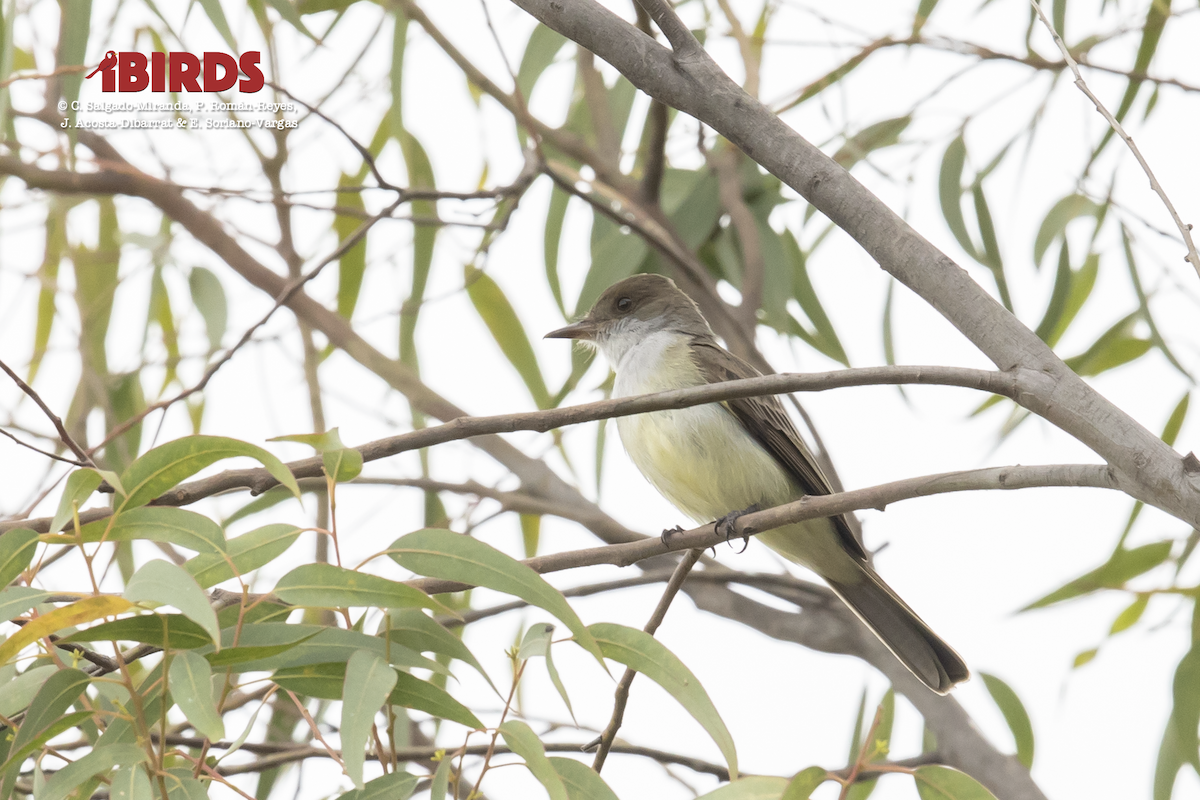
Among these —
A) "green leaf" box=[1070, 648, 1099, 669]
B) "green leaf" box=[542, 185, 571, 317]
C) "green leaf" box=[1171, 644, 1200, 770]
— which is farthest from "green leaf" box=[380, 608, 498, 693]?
"green leaf" box=[1070, 648, 1099, 669]

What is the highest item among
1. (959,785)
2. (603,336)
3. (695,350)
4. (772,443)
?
(603,336)

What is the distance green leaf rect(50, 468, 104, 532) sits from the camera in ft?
5.21

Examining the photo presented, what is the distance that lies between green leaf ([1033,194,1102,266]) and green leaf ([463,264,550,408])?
1.84 meters

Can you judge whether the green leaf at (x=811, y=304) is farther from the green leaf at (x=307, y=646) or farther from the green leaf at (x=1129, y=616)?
the green leaf at (x=307, y=646)

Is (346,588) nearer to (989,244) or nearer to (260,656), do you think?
(260,656)

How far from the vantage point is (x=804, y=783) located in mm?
1703

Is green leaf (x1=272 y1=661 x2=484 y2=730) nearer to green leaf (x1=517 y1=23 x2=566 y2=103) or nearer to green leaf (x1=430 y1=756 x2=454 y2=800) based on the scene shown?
green leaf (x1=430 y1=756 x2=454 y2=800)

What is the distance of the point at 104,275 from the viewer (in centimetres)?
484

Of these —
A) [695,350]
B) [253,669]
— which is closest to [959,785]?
[253,669]

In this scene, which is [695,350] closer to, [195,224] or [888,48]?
[888,48]

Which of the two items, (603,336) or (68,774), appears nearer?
(68,774)

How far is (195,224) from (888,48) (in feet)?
8.48

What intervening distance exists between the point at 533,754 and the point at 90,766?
0.59 metres

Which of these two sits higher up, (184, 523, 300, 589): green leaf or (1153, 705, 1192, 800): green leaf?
(1153, 705, 1192, 800): green leaf
